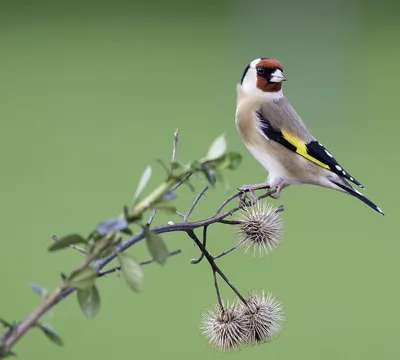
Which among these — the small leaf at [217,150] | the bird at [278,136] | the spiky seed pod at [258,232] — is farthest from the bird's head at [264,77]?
the small leaf at [217,150]

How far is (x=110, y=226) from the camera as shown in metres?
0.47

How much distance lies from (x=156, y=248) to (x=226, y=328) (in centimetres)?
55

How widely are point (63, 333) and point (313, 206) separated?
1549 mm

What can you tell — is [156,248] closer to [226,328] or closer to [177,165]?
[177,165]

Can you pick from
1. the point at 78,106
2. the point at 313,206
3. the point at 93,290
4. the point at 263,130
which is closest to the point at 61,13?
the point at 78,106

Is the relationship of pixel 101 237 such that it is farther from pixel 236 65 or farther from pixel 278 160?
pixel 236 65

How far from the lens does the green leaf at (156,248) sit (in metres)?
0.51

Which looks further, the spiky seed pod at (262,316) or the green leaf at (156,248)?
the spiky seed pod at (262,316)

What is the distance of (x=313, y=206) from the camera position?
186 inches

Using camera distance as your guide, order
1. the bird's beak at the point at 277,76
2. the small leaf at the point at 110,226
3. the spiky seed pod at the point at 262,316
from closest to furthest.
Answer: the small leaf at the point at 110,226 < the spiky seed pod at the point at 262,316 < the bird's beak at the point at 277,76

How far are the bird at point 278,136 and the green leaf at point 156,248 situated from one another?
84 centimetres

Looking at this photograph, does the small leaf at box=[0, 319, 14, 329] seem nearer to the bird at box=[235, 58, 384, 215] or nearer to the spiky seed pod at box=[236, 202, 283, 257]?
the spiky seed pod at box=[236, 202, 283, 257]

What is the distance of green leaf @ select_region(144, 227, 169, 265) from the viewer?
51 cm

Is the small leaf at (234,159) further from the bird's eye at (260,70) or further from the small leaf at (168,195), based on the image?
the bird's eye at (260,70)
